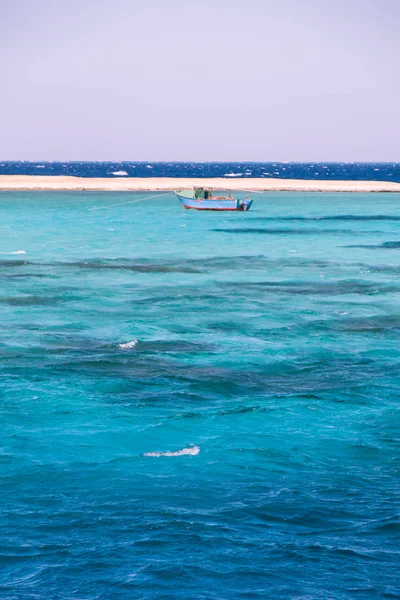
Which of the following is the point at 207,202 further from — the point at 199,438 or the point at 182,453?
the point at 182,453

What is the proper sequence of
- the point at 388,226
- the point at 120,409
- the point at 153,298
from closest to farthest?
the point at 120,409
the point at 153,298
the point at 388,226

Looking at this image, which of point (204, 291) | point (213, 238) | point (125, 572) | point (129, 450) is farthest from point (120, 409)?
point (213, 238)

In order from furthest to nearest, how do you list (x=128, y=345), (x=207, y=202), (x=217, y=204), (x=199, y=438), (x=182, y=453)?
(x=207, y=202) → (x=217, y=204) → (x=128, y=345) → (x=199, y=438) → (x=182, y=453)

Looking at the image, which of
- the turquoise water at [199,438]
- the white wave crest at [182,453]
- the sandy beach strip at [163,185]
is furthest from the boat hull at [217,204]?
the white wave crest at [182,453]

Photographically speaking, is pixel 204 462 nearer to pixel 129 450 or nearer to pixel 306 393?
pixel 129 450

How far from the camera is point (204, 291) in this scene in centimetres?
3597

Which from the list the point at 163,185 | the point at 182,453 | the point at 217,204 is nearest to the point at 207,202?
the point at 217,204

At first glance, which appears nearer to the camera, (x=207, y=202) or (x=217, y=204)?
(x=217, y=204)

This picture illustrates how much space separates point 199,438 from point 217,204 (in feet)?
248

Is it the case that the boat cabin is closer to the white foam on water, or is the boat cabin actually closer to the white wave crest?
the white foam on water

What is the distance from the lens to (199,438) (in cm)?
1684

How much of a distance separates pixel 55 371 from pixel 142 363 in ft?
7.92

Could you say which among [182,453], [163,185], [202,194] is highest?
[163,185]

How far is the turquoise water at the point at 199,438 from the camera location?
1154 centimetres
